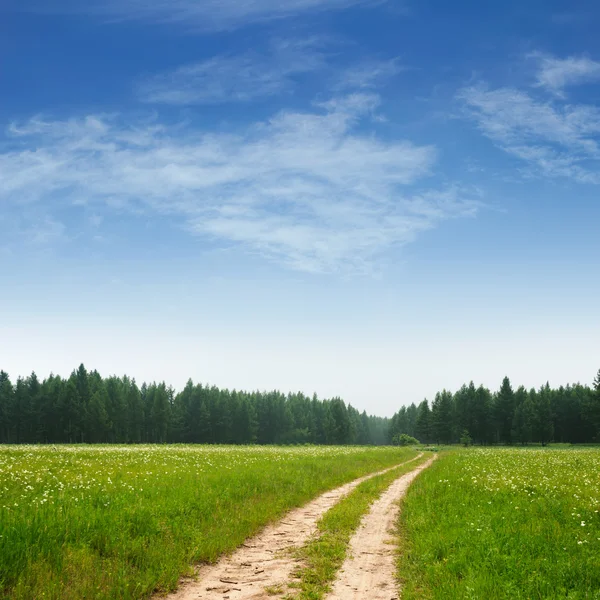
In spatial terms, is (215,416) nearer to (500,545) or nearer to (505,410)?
(505,410)

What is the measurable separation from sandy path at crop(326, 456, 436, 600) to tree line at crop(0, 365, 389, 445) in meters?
95.2

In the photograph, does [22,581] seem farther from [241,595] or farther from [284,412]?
[284,412]

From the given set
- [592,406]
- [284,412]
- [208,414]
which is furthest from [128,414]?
[592,406]

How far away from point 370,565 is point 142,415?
112 meters

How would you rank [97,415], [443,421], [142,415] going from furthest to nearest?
1. [443,421]
2. [142,415]
3. [97,415]

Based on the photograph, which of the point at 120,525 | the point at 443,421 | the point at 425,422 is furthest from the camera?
the point at 425,422

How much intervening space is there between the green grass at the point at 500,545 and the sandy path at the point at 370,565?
0.31 m

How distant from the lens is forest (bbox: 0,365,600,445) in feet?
315

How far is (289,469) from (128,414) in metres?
95.0

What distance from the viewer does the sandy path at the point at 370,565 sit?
7898 mm

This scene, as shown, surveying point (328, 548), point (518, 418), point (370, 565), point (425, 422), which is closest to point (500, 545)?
point (370, 565)

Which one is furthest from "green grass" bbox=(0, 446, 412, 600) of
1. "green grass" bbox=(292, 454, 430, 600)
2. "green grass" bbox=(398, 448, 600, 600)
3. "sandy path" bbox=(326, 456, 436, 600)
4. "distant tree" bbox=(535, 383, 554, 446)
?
"distant tree" bbox=(535, 383, 554, 446)

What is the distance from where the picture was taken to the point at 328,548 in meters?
10.4

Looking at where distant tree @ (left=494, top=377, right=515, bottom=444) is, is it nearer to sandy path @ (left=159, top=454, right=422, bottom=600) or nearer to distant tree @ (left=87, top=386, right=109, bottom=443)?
distant tree @ (left=87, top=386, right=109, bottom=443)
